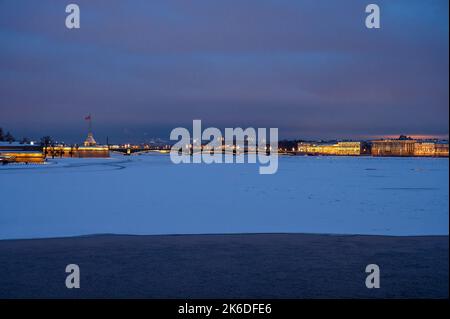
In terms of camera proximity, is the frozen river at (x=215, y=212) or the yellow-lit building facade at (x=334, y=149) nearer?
the frozen river at (x=215, y=212)

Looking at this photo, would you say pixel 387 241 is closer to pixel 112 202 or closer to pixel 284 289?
pixel 284 289

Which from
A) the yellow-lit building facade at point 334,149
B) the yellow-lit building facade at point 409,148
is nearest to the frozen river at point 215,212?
the yellow-lit building facade at point 409,148

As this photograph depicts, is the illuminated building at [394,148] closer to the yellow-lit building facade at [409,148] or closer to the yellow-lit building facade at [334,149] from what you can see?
the yellow-lit building facade at [409,148]

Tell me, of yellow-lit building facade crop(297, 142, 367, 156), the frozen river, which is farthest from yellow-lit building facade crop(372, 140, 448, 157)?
the frozen river

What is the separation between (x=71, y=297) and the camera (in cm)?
496

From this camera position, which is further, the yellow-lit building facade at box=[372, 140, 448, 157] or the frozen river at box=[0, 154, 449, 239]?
the yellow-lit building facade at box=[372, 140, 448, 157]

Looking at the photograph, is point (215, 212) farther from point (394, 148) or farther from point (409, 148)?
point (394, 148)

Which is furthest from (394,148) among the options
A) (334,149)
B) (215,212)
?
(215,212)

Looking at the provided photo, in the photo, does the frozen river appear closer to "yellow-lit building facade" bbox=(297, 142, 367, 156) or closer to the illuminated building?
the illuminated building

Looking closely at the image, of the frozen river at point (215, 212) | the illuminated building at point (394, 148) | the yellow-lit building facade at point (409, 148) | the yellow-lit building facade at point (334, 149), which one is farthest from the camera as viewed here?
the yellow-lit building facade at point (334, 149)

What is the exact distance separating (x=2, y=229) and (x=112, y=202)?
5.27 metres

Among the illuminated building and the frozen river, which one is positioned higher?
the illuminated building
